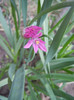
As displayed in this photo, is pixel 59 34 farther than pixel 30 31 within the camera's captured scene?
No

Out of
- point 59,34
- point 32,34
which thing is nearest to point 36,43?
point 32,34

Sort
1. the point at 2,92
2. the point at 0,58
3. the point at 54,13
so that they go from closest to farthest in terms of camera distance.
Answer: the point at 2,92 → the point at 0,58 → the point at 54,13

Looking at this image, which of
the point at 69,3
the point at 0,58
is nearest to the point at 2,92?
the point at 0,58

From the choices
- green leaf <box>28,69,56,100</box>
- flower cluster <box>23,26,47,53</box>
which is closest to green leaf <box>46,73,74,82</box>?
green leaf <box>28,69,56,100</box>

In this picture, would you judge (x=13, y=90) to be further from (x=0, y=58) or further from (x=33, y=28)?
(x=0, y=58)

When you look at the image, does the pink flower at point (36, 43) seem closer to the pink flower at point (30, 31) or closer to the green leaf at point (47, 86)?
the pink flower at point (30, 31)

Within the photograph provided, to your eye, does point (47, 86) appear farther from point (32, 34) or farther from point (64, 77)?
point (32, 34)

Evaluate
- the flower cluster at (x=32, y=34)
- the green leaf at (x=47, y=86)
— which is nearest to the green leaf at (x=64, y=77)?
the green leaf at (x=47, y=86)

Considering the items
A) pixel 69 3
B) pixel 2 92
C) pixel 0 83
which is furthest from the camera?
pixel 2 92

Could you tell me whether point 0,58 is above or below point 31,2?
below

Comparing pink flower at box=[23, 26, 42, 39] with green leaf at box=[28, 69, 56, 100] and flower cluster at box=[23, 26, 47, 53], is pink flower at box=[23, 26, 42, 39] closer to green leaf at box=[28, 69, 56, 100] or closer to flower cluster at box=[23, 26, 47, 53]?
flower cluster at box=[23, 26, 47, 53]

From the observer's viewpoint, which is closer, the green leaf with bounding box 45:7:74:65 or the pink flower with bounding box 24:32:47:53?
the green leaf with bounding box 45:7:74:65
